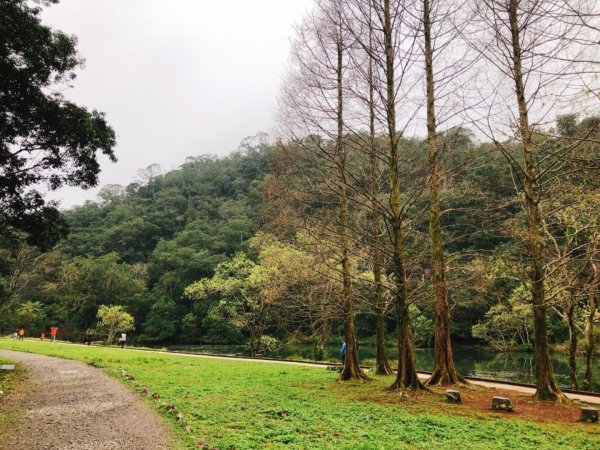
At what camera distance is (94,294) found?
180 ft

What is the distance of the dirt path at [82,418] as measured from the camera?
5918 millimetres

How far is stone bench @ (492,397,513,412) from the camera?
8362 millimetres

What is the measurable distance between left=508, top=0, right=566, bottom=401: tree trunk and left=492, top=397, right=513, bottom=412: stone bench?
3.79 ft

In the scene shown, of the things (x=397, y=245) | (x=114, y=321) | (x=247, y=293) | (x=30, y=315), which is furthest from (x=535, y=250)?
(x=30, y=315)

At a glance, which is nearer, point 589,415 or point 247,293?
point 589,415

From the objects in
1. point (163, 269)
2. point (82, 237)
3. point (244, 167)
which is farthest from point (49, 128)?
point (244, 167)

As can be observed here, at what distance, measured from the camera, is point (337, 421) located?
7.15 m

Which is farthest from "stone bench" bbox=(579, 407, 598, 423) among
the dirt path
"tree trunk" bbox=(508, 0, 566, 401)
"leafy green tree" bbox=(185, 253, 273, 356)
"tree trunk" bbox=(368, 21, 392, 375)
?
"leafy green tree" bbox=(185, 253, 273, 356)

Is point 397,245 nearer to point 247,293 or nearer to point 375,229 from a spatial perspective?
point 375,229

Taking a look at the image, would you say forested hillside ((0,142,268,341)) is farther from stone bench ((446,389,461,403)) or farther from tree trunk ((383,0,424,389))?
stone bench ((446,389,461,403))

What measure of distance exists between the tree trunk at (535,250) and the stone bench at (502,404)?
115 centimetres

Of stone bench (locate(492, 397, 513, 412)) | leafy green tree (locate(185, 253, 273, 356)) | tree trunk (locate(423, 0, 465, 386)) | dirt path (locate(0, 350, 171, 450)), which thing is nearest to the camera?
dirt path (locate(0, 350, 171, 450))

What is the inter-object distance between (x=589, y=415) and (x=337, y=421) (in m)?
4.44

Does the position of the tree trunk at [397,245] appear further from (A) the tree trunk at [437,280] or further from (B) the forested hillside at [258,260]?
(A) the tree trunk at [437,280]
